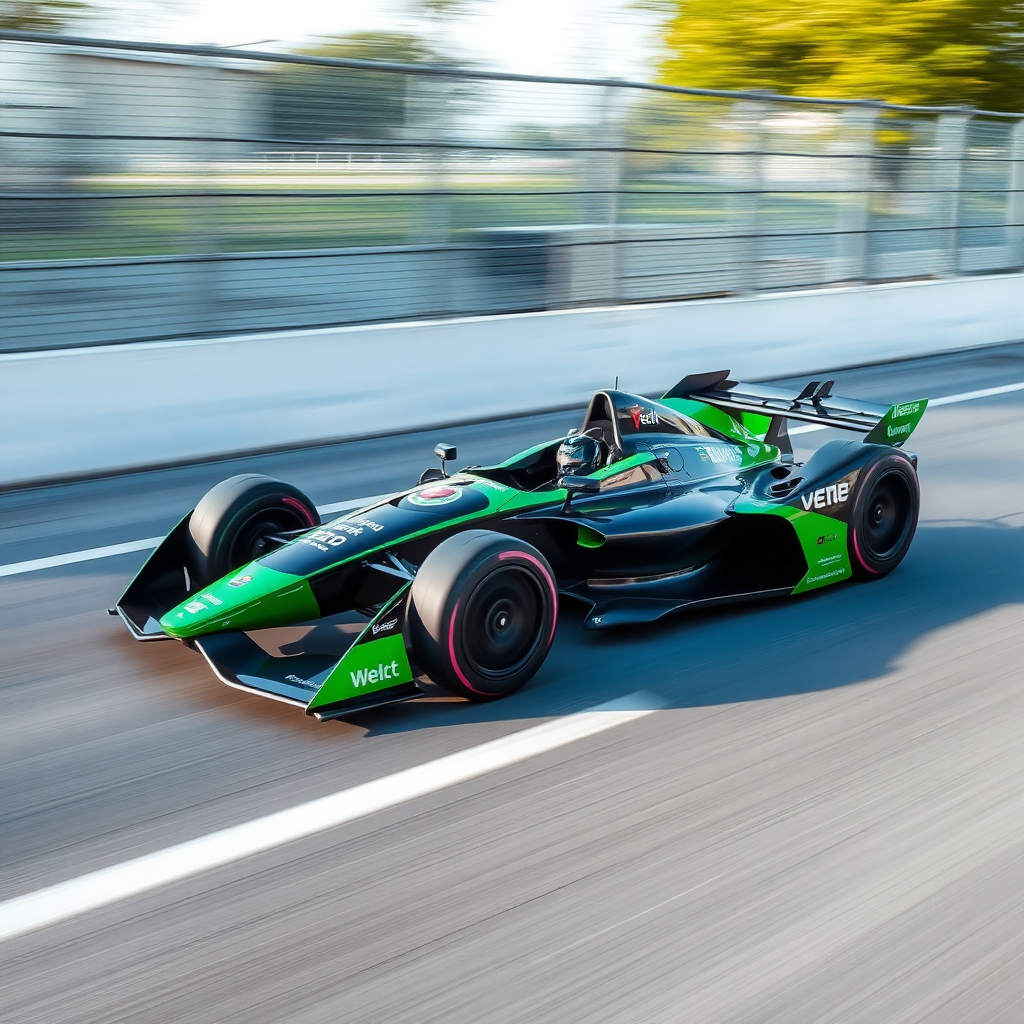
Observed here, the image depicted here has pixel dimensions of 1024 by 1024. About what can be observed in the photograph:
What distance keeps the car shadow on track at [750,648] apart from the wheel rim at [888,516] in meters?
0.15

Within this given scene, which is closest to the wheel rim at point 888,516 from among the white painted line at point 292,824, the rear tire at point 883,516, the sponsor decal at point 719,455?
the rear tire at point 883,516

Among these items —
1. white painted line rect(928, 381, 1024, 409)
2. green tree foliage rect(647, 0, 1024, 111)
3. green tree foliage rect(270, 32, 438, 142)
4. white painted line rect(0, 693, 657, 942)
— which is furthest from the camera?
green tree foliage rect(647, 0, 1024, 111)

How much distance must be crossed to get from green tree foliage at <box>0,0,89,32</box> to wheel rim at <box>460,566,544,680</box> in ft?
50.9

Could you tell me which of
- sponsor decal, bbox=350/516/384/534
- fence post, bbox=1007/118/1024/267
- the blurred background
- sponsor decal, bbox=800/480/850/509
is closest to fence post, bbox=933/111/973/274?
the blurred background

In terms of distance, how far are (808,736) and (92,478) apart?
5.02 meters

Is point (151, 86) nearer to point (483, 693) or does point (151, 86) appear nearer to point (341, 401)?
point (341, 401)

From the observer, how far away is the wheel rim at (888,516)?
5738 mm

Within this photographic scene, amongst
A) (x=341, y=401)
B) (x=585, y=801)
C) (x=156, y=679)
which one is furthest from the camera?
(x=341, y=401)

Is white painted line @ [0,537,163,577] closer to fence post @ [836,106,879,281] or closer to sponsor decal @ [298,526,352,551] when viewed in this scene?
sponsor decal @ [298,526,352,551]

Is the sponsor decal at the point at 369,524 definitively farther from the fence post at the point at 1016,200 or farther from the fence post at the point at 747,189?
the fence post at the point at 1016,200

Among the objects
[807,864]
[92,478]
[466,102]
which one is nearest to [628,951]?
[807,864]

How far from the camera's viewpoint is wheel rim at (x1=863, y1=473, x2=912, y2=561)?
574cm

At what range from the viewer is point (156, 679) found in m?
4.62

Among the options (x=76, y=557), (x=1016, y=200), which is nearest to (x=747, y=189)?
(x=1016, y=200)
